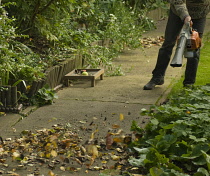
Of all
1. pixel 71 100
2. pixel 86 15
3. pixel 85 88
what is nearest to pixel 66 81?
pixel 85 88

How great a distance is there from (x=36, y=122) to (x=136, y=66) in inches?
147

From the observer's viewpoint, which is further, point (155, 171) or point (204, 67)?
point (204, 67)

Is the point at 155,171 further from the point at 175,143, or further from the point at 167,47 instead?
the point at 167,47

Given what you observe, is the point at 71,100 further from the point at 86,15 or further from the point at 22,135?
the point at 86,15

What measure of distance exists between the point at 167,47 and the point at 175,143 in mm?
2878

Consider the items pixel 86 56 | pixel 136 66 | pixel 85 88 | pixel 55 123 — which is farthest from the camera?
pixel 136 66

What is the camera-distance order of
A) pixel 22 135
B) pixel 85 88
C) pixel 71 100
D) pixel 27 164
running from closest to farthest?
pixel 27 164
pixel 22 135
pixel 71 100
pixel 85 88

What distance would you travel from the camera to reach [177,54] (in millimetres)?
6285

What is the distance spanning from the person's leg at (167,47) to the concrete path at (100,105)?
0.11 meters

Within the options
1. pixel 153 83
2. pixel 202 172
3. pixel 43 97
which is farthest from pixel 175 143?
pixel 153 83

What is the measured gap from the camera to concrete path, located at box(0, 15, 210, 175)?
5684 millimetres

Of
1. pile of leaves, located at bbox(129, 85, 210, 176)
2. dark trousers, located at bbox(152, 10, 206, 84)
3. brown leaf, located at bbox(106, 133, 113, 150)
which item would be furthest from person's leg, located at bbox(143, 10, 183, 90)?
brown leaf, located at bbox(106, 133, 113, 150)

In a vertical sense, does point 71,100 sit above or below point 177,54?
below

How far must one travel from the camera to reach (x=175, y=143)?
4.62 meters
